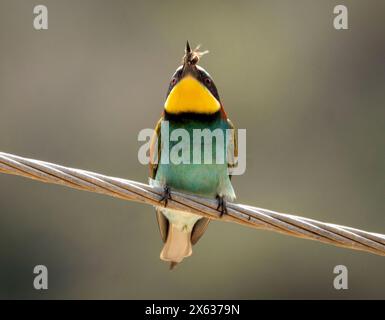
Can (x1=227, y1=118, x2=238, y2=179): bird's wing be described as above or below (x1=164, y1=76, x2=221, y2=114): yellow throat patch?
below

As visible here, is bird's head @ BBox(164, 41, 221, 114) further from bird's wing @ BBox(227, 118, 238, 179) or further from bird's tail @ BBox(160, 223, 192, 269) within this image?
bird's tail @ BBox(160, 223, 192, 269)

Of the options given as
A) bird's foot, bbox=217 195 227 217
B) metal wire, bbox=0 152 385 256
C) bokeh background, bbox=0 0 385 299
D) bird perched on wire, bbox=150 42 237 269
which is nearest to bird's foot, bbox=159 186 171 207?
metal wire, bbox=0 152 385 256

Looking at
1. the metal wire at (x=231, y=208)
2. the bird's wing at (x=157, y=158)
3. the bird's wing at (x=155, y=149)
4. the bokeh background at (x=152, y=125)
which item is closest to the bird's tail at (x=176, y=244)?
the bird's wing at (x=157, y=158)

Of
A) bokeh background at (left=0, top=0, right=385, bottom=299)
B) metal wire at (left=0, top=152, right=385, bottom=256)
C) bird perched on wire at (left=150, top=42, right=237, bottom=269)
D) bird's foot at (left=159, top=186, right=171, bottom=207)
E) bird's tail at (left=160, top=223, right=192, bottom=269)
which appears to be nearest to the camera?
metal wire at (left=0, top=152, right=385, bottom=256)

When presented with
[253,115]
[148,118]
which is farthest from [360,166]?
[148,118]

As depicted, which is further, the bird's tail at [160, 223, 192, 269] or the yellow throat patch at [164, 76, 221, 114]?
the bird's tail at [160, 223, 192, 269]
